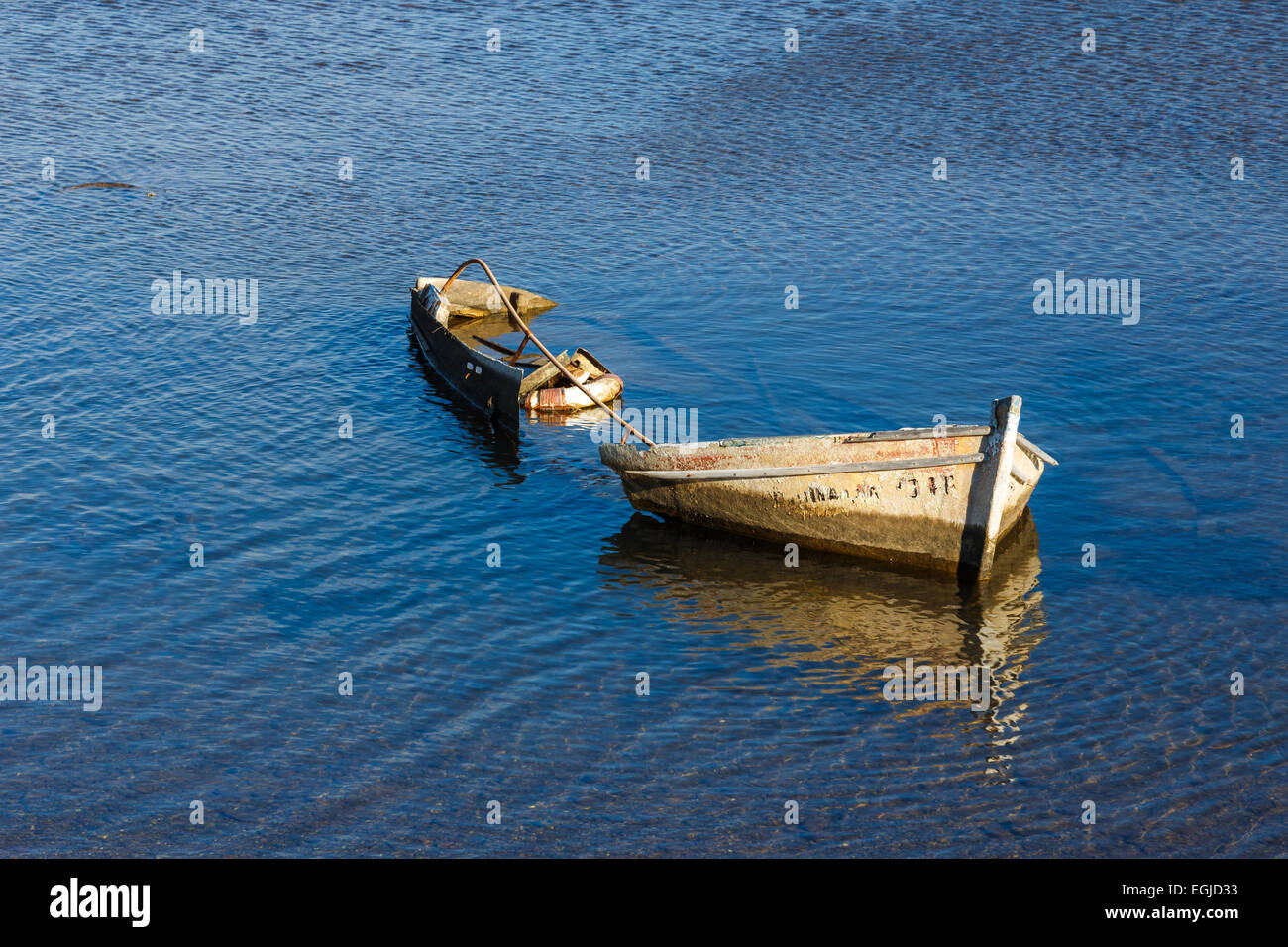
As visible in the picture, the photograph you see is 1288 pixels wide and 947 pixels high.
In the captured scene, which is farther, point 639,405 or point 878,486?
point 639,405

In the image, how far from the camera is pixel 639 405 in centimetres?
2388

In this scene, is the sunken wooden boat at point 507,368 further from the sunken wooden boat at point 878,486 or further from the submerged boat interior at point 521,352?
the sunken wooden boat at point 878,486

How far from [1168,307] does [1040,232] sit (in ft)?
16.9

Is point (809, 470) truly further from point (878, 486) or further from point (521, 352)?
point (521, 352)

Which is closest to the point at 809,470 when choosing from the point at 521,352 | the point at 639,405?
the point at 639,405

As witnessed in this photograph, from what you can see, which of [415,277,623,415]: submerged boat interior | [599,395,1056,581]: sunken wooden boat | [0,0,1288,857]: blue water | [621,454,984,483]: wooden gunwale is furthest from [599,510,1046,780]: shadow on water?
[415,277,623,415]: submerged boat interior

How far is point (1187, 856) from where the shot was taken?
484 inches

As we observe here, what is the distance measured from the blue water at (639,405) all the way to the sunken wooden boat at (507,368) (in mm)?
611

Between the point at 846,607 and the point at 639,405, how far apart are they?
7732mm

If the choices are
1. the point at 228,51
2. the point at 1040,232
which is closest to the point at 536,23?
the point at 228,51

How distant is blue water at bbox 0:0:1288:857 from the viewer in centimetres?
1367

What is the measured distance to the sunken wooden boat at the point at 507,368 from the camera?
76.6 feet

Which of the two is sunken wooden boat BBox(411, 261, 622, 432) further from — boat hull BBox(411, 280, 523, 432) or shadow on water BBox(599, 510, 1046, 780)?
shadow on water BBox(599, 510, 1046, 780)

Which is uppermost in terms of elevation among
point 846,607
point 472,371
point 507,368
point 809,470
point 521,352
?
point 521,352
